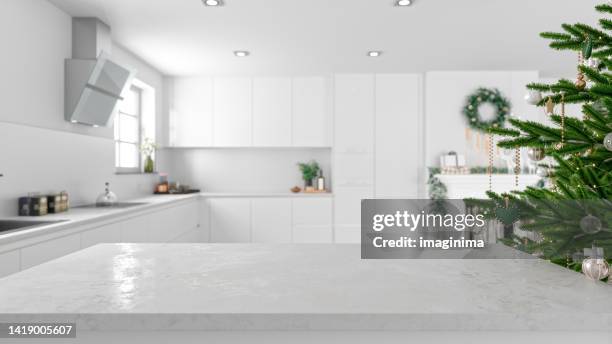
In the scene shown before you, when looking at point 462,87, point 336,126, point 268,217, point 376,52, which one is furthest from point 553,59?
point 268,217

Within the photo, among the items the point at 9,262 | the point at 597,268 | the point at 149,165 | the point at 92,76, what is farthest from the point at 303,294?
the point at 149,165

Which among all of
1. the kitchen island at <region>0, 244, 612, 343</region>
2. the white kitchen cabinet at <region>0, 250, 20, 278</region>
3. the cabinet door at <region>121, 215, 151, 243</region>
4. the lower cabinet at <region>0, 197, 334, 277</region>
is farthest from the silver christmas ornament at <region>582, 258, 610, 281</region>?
the lower cabinet at <region>0, 197, 334, 277</region>

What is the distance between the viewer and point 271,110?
520 cm

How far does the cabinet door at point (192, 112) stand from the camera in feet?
17.1

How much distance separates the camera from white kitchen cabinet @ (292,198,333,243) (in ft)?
16.5

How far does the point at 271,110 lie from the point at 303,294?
15.0ft

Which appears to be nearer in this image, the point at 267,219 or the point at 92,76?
the point at 92,76

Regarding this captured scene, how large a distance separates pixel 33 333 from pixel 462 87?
5.02 meters

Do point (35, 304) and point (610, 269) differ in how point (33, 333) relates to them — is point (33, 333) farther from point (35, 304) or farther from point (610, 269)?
point (610, 269)

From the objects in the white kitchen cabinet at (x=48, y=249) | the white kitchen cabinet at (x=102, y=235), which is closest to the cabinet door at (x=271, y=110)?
the white kitchen cabinet at (x=102, y=235)

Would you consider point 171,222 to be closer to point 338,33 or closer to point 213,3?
point 213,3

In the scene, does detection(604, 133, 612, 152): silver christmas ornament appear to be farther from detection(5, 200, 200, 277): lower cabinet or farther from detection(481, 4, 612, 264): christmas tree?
detection(5, 200, 200, 277): lower cabinet

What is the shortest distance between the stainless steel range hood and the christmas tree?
3024 millimetres

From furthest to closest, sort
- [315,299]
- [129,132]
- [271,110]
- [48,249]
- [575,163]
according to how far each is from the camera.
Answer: [271,110] < [129,132] < [48,249] < [575,163] < [315,299]
